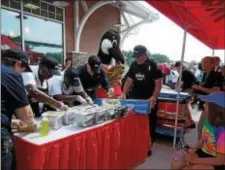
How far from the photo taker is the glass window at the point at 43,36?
21.9 ft

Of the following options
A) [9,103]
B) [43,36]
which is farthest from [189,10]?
[43,36]

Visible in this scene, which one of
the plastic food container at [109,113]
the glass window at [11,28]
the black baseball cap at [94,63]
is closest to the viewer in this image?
the plastic food container at [109,113]

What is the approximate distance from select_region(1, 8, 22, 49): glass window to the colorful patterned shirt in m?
5.22

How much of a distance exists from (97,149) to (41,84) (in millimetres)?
704

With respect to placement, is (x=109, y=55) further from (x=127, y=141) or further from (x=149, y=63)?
(x=127, y=141)

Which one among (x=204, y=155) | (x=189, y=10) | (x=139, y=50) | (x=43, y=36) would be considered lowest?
(x=204, y=155)

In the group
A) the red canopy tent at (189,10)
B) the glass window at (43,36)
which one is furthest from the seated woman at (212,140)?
the glass window at (43,36)

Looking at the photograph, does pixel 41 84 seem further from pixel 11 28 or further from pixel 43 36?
pixel 43 36

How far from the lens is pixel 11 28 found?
609 cm

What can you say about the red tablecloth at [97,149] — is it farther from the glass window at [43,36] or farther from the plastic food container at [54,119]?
the glass window at [43,36]

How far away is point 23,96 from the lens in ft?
4.16

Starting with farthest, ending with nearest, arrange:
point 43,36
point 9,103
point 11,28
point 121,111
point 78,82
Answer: point 43,36, point 11,28, point 78,82, point 121,111, point 9,103

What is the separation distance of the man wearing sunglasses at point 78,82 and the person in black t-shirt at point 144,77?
0.42m

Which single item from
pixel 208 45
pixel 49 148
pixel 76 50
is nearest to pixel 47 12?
pixel 76 50
